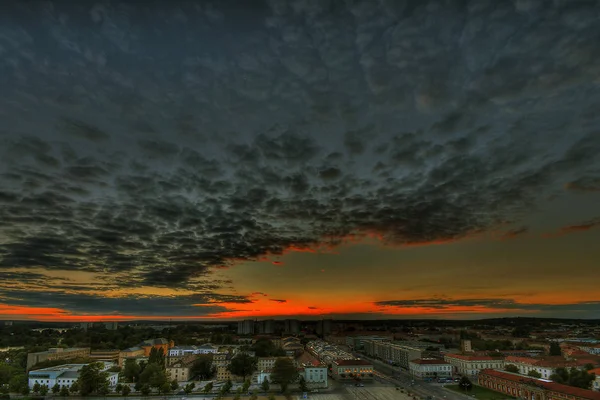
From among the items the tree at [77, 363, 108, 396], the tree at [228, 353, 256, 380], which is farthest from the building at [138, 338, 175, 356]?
the tree at [77, 363, 108, 396]

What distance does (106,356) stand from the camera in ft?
211

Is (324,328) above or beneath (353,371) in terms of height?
beneath

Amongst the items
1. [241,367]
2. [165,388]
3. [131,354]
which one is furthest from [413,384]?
[131,354]

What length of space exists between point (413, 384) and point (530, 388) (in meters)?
13.7

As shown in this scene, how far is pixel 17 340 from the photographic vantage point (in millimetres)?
81250

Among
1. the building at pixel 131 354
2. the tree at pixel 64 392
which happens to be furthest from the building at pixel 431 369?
the building at pixel 131 354

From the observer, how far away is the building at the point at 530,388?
28555 millimetres

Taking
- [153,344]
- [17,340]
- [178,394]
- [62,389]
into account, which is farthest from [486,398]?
[17,340]

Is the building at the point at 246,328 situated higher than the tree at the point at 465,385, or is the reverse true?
the tree at the point at 465,385

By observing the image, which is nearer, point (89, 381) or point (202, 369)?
point (89, 381)

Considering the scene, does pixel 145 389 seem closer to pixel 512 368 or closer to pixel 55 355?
pixel 55 355

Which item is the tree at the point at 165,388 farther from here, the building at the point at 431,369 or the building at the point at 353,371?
the building at the point at 431,369

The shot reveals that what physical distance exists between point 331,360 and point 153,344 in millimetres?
36536

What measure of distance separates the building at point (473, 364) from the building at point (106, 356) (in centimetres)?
5061
